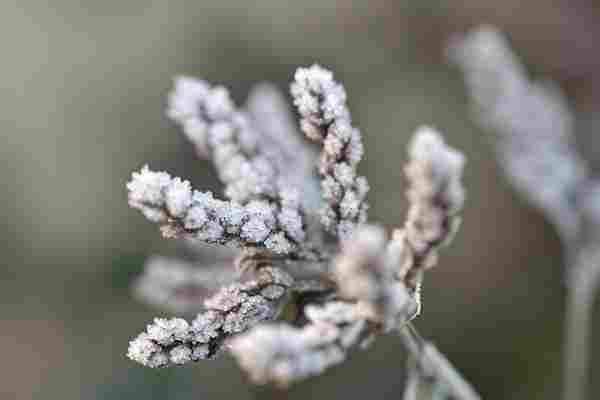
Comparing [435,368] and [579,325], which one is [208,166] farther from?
[435,368]

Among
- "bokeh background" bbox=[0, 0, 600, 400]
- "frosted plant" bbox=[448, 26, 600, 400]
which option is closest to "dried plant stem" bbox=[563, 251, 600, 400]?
"frosted plant" bbox=[448, 26, 600, 400]

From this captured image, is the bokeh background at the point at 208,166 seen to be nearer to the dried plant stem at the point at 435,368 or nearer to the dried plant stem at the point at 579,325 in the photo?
the dried plant stem at the point at 579,325

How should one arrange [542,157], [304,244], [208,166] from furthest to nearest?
[208,166] < [542,157] < [304,244]

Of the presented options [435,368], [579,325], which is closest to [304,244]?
[435,368]

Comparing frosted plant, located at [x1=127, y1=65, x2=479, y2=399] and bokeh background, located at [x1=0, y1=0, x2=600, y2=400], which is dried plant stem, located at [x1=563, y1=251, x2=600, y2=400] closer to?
bokeh background, located at [x1=0, y1=0, x2=600, y2=400]

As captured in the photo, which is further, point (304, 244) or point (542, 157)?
point (542, 157)

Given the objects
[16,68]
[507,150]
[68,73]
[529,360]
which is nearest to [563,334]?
[529,360]
